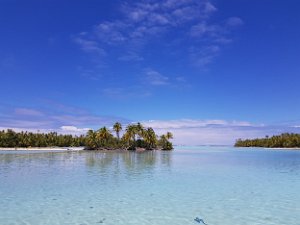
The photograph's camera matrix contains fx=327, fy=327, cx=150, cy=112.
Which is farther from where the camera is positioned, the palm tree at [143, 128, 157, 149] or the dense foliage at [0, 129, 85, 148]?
the dense foliage at [0, 129, 85, 148]

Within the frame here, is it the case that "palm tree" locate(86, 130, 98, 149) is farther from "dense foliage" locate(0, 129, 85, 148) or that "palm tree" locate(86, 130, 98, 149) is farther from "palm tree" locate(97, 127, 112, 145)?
"dense foliage" locate(0, 129, 85, 148)

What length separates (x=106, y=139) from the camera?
129 metres

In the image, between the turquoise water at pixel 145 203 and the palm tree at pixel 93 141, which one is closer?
the turquoise water at pixel 145 203

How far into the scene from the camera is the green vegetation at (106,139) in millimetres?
126062

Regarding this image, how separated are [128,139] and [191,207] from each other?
10897 cm

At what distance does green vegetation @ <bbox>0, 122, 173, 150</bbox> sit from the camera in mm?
126062

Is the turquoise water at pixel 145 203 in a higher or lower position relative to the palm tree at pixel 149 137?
lower

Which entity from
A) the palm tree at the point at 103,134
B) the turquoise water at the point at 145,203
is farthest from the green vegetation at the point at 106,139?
the turquoise water at the point at 145,203

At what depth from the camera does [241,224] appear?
1430cm

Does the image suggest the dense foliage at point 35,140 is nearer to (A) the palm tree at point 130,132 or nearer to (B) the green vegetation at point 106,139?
(B) the green vegetation at point 106,139

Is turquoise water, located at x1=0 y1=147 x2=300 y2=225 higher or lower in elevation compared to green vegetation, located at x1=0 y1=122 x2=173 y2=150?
lower

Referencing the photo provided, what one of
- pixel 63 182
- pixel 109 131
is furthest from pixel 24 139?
pixel 63 182

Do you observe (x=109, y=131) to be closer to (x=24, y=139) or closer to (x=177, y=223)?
(x=24, y=139)

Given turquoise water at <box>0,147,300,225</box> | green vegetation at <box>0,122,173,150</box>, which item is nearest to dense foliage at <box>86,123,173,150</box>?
green vegetation at <box>0,122,173,150</box>
